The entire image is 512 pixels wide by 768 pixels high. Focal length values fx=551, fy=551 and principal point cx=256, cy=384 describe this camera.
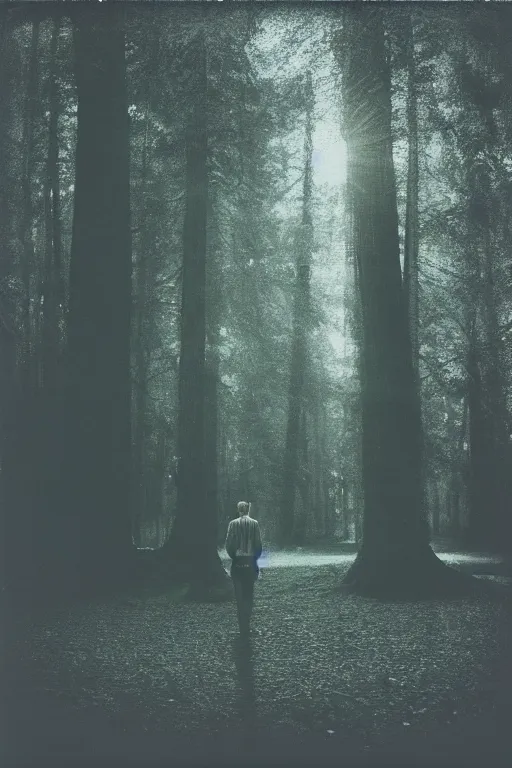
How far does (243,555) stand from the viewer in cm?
448

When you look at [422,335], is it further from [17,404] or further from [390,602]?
[17,404]

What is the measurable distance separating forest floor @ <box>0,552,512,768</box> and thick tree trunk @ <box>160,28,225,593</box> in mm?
317

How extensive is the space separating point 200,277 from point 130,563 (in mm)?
2653

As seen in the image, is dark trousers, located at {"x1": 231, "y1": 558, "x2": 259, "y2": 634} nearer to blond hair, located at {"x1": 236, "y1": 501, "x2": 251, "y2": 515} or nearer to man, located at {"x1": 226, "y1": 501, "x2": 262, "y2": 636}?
man, located at {"x1": 226, "y1": 501, "x2": 262, "y2": 636}

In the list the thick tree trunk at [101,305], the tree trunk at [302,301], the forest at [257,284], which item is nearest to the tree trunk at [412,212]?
the forest at [257,284]

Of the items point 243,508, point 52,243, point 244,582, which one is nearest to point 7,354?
point 52,243

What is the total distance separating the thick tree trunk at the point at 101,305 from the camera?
15.5 feet

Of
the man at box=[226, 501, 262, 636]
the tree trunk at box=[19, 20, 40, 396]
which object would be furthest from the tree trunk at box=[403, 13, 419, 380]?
the tree trunk at box=[19, 20, 40, 396]

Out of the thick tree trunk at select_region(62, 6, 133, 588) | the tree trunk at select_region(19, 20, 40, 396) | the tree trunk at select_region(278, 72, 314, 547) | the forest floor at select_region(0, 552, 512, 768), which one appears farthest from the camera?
the tree trunk at select_region(278, 72, 314, 547)

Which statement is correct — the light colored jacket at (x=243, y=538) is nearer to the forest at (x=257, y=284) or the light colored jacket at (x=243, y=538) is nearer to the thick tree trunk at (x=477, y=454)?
the forest at (x=257, y=284)

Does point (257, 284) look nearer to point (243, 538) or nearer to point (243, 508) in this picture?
point (243, 508)

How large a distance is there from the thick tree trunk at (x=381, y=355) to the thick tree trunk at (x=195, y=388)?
1280 mm

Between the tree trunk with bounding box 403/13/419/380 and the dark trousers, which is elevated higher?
the tree trunk with bounding box 403/13/419/380

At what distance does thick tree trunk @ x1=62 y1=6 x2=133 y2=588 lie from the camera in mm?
4727
